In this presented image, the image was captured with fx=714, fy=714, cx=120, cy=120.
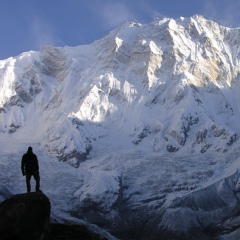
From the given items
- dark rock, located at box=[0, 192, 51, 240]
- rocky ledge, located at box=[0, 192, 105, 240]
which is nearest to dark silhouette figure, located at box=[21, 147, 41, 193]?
rocky ledge, located at box=[0, 192, 105, 240]

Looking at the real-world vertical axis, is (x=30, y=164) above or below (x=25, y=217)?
above

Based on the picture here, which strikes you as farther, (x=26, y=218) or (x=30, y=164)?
(x=30, y=164)

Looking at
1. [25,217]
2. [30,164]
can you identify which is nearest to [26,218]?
[25,217]

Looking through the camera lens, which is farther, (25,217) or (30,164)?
(30,164)

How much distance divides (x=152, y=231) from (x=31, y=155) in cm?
14055

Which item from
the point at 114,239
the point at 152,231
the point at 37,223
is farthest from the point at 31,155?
the point at 152,231

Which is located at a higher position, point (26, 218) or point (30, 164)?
point (30, 164)

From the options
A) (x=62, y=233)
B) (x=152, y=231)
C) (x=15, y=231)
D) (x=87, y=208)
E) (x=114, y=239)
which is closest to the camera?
(x=15, y=231)

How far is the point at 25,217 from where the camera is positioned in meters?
36.3

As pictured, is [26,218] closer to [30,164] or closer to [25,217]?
[25,217]

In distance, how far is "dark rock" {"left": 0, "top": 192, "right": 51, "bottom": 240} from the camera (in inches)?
1407

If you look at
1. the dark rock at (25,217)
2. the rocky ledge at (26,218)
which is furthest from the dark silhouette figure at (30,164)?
the dark rock at (25,217)

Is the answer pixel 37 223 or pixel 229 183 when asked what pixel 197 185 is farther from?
pixel 37 223

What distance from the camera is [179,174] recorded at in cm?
19988
